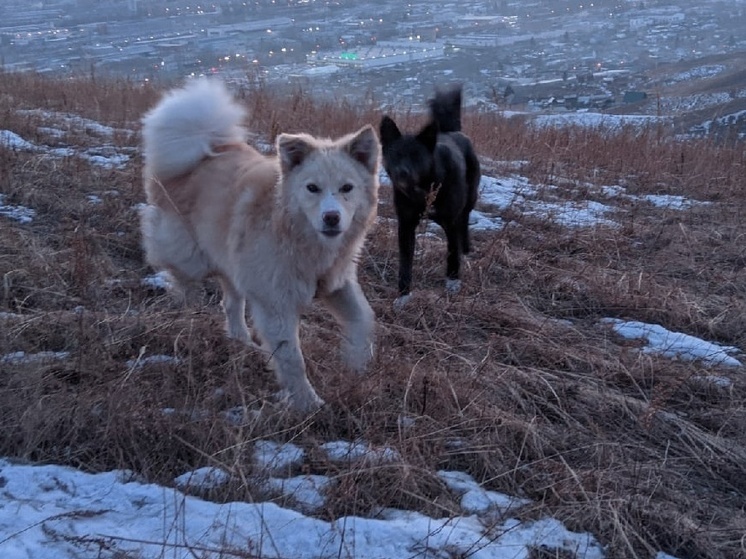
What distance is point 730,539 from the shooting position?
2.34 m

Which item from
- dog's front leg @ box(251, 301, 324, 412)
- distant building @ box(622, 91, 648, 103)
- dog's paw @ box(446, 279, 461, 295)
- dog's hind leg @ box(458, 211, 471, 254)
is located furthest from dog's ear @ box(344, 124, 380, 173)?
distant building @ box(622, 91, 648, 103)

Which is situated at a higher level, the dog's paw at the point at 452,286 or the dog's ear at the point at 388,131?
the dog's ear at the point at 388,131

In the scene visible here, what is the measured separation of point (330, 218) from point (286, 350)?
572 mm

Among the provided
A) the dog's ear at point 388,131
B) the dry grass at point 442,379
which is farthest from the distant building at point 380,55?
the dog's ear at point 388,131

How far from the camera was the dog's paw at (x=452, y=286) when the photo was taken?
4.53 m

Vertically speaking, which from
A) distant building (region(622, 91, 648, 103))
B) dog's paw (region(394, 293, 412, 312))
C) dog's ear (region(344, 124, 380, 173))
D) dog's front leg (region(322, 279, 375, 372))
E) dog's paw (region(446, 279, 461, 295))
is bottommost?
distant building (region(622, 91, 648, 103))

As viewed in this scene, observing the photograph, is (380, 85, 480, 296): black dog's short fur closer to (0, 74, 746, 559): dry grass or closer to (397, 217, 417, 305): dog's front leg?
(397, 217, 417, 305): dog's front leg

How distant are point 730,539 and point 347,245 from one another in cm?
183

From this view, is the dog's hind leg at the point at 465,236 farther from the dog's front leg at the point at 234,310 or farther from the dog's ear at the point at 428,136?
the dog's front leg at the point at 234,310

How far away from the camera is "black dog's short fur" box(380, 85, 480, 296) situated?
4.71 metres

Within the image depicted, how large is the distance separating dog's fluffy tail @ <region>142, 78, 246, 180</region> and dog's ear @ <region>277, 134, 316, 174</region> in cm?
80

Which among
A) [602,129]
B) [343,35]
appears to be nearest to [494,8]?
[343,35]

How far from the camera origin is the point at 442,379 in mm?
3055

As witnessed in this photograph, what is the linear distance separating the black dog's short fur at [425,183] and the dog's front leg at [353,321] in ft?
3.53
